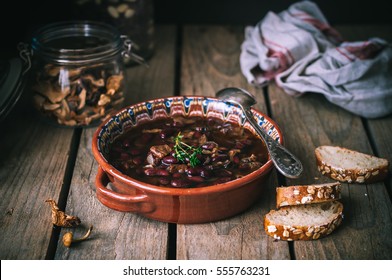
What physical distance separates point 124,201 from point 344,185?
0.65m

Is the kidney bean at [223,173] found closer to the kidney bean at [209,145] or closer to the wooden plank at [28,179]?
the kidney bean at [209,145]

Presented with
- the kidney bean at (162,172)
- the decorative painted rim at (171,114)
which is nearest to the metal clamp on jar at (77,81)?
the decorative painted rim at (171,114)

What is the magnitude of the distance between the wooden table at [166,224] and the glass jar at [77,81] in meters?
0.08

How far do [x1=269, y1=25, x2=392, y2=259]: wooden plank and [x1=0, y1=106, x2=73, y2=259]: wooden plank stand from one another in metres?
0.65

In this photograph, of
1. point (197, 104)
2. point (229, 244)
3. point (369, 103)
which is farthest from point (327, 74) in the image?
point (229, 244)

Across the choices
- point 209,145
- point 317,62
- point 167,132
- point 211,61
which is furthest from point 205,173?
point 211,61

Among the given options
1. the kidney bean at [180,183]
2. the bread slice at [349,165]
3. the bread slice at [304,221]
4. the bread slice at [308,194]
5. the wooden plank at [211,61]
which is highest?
the kidney bean at [180,183]

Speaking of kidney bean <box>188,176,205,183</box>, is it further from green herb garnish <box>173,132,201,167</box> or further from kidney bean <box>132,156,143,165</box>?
kidney bean <box>132,156,143,165</box>

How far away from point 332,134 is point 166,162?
2.27 ft

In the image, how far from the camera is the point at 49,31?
6.31 ft

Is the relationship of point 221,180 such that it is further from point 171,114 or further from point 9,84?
point 9,84

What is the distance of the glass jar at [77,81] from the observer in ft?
5.81

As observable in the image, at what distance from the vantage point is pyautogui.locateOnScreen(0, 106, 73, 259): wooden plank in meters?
1.36

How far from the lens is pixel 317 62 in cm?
203
